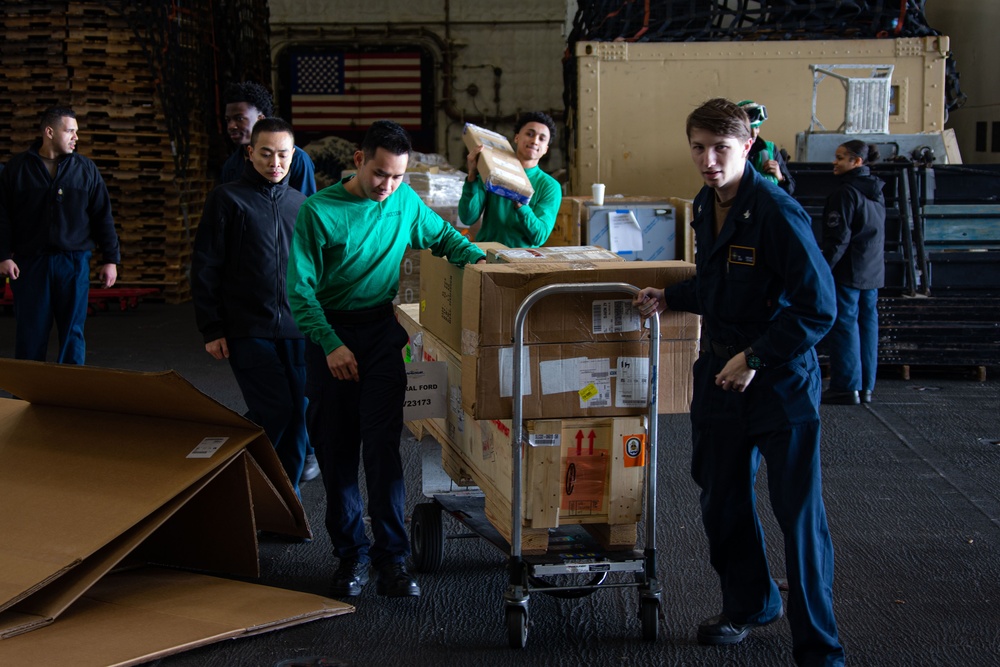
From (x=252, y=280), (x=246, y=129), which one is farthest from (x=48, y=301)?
(x=252, y=280)

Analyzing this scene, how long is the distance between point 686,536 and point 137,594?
2433 mm

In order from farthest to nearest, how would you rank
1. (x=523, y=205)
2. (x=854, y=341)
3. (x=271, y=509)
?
(x=854, y=341)
(x=523, y=205)
(x=271, y=509)

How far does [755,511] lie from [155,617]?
213 cm

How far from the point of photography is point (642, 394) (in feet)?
12.1

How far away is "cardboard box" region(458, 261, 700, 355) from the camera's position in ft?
11.7

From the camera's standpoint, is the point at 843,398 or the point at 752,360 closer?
the point at 752,360

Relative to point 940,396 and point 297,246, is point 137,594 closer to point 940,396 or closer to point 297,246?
point 297,246

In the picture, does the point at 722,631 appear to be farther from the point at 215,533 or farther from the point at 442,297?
the point at 215,533

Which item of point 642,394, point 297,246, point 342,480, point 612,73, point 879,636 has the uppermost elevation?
point 612,73

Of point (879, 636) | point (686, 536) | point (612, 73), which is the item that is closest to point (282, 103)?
point (612, 73)

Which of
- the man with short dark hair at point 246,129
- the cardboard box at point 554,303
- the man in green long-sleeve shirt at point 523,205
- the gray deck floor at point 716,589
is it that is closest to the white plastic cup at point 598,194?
the gray deck floor at point 716,589

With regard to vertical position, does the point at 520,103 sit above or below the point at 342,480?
above

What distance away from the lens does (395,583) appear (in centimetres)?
413

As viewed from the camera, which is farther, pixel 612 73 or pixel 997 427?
pixel 612 73
